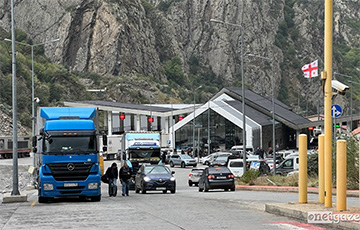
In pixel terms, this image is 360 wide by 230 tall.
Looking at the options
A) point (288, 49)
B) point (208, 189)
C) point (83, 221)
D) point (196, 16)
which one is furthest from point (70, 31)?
point (83, 221)

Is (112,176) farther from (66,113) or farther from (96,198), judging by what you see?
(66,113)

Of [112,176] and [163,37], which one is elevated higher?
[163,37]

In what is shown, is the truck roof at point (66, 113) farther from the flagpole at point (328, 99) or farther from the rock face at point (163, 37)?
the rock face at point (163, 37)

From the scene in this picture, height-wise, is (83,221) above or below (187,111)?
below

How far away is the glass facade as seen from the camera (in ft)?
294

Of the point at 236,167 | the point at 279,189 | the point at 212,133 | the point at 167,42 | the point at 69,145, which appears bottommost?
the point at 279,189

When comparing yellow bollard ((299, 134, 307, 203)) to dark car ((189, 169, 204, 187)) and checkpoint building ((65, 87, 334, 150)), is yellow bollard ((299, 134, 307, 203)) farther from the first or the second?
checkpoint building ((65, 87, 334, 150))

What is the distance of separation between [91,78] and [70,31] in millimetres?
13404

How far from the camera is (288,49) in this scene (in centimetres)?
19600

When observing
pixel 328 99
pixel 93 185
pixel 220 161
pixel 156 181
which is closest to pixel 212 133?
pixel 220 161

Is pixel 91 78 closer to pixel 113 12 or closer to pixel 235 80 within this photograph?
pixel 113 12

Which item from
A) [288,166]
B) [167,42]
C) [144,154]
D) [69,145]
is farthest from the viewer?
[167,42]

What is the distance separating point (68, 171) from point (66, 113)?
2.84 m

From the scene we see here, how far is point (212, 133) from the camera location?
91.8 metres
